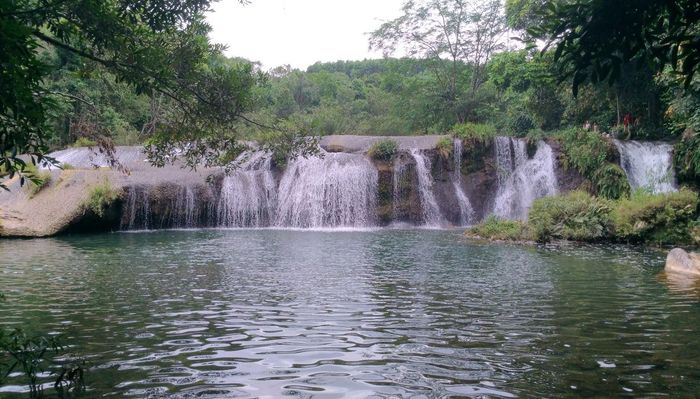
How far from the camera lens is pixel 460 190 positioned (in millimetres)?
25766

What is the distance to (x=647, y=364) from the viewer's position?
5.24 metres

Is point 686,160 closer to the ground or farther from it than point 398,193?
farther from it

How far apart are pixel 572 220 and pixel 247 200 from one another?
13288 mm

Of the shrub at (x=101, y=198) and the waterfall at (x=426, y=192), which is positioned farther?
the waterfall at (x=426, y=192)

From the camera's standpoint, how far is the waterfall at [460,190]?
2518cm

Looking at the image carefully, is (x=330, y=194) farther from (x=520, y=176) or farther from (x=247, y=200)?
(x=520, y=176)

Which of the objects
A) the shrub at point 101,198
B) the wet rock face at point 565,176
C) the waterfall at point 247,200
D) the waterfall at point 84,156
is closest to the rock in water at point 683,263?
the wet rock face at point 565,176

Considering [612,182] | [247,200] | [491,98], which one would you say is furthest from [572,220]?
[491,98]

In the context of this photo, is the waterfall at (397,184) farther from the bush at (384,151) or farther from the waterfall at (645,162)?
the waterfall at (645,162)

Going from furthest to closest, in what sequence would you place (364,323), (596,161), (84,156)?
1. (84,156)
2. (596,161)
3. (364,323)

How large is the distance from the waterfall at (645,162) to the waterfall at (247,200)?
15.1 meters

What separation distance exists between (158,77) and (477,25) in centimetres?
3216

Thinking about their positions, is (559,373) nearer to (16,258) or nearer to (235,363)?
(235,363)

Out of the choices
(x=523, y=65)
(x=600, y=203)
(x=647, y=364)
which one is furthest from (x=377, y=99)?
(x=647, y=364)
